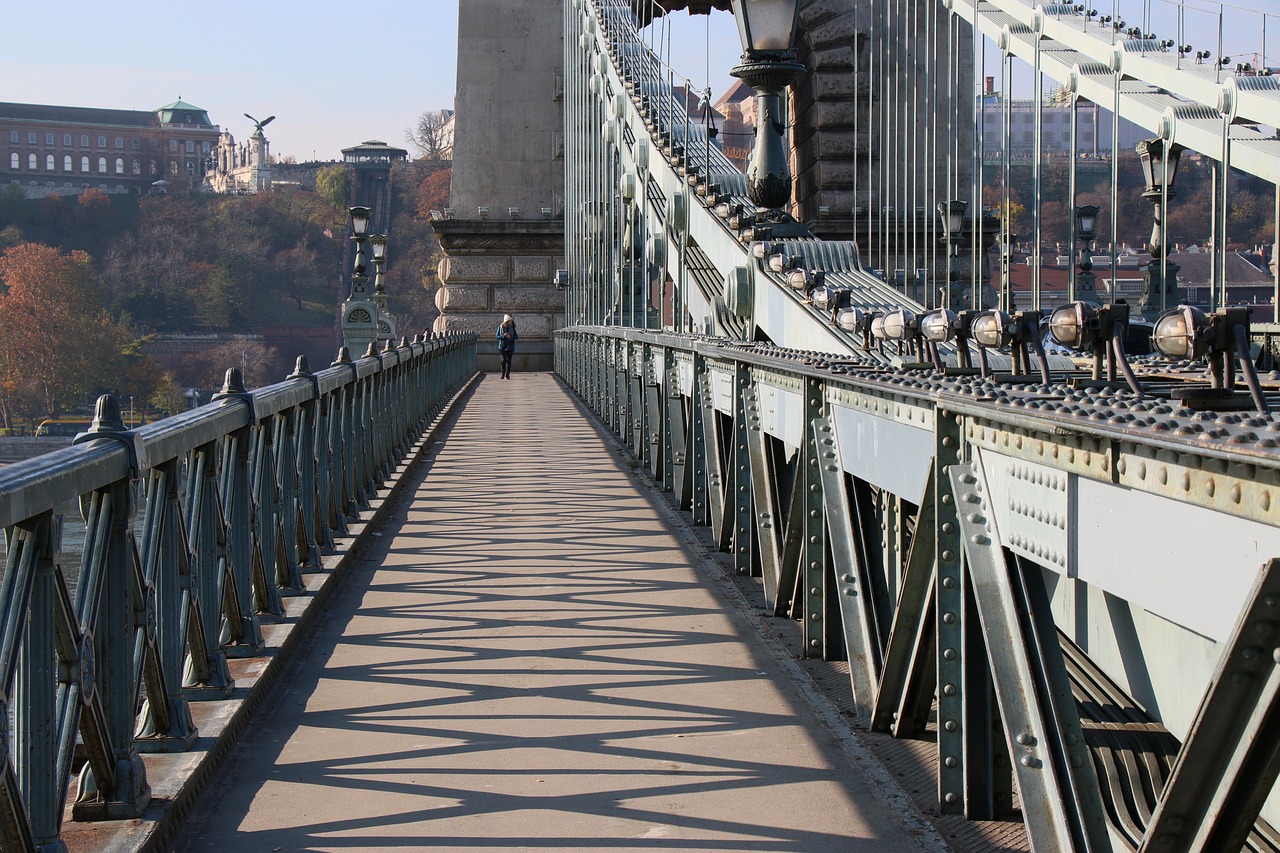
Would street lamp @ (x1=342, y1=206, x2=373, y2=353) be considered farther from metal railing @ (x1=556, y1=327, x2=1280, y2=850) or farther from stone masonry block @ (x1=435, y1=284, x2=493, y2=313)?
metal railing @ (x1=556, y1=327, x2=1280, y2=850)

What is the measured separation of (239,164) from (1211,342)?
13562 cm

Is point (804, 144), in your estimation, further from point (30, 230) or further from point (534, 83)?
point (30, 230)

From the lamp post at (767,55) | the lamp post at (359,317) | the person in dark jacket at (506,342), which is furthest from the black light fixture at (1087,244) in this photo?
the person in dark jacket at (506,342)

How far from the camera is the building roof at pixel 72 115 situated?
420 feet

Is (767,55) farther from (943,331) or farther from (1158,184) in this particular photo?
(943,331)

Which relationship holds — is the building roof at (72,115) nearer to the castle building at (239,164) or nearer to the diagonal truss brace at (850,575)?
the castle building at (239,164)

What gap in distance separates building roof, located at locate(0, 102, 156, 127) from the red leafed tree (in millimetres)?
97069

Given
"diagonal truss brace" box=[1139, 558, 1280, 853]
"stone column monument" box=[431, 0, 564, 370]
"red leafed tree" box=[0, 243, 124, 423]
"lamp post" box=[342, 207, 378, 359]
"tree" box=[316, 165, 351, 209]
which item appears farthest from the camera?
"tree" box=[316, 165, 351, 209]

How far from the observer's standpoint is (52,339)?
29.5m

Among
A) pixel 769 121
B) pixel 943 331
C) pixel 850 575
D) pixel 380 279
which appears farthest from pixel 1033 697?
pixel 380 279

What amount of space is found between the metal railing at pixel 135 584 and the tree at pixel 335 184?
97.8 meters

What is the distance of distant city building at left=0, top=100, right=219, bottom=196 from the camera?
123 meters

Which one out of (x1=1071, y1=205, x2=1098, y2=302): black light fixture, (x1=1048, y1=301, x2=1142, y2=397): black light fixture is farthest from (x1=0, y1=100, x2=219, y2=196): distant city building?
(x1=1048, y1=301, x2=1142, y2=397): black light fixture

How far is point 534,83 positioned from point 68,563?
34423 mm
